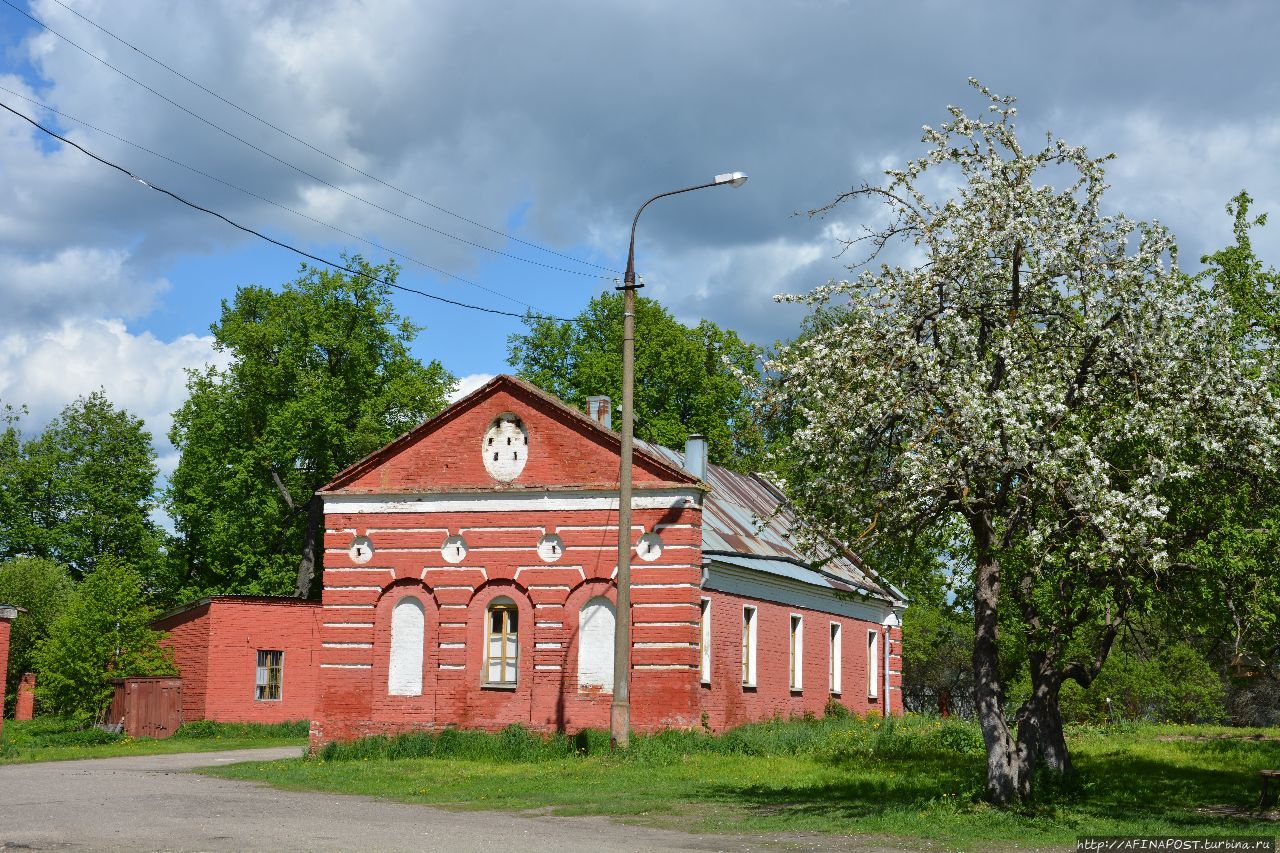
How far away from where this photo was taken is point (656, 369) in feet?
187

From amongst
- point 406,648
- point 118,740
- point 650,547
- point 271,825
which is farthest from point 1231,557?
point 118,740

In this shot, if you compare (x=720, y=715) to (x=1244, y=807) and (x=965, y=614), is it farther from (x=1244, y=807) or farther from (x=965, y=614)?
(x=1244, y=807)

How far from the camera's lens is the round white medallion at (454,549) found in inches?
1160

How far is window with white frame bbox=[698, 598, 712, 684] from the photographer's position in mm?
29406

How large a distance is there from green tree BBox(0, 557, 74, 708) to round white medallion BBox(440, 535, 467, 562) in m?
32.6

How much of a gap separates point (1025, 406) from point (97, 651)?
33404mm

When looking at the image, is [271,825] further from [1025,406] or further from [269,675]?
[269,675]

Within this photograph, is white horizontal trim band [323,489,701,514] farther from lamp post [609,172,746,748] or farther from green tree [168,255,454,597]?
green tree [168,255,454,597]

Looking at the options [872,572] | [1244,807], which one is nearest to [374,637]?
[872,572]

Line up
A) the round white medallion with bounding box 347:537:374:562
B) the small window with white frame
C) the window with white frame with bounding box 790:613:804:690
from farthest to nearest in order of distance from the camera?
the window with white frame with bounding box 790:613:804:690
the small window with white frame
the round white medallion with bounding box 347:537:374:562

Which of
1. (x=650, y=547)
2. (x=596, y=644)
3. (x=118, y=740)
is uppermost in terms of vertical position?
(x=650, y=547)

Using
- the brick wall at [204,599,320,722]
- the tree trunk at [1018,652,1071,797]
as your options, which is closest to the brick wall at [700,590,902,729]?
the tree trunk at [1018,652,1071,797]

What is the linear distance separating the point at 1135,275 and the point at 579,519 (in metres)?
14.5

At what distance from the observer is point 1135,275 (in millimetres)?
16781
